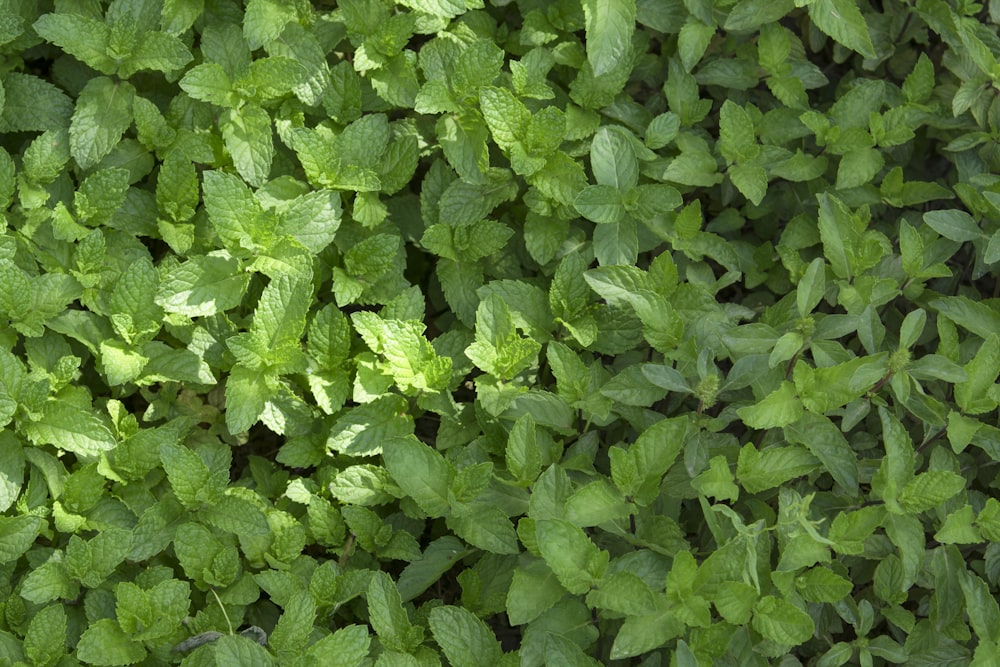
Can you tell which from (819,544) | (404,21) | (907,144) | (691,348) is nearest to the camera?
(819,544)

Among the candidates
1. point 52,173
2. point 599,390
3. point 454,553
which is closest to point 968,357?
point 599,390

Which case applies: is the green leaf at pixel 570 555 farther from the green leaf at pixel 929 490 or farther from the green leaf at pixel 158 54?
the green leaf at pixel 158 54

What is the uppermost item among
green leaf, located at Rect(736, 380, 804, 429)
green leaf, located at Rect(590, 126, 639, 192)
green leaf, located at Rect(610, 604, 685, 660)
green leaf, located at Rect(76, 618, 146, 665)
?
green leaf, located at Rect(590, 126, 639, 192)

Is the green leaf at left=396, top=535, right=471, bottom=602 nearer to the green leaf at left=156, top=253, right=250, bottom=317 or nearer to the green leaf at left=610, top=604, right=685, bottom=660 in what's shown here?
the green leaf at left=610, top=604, right=685, bottom=660

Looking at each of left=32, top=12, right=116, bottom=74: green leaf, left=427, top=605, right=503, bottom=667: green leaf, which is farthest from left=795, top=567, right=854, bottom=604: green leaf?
left=32, top=12, right=116, bottom=74: green leaf

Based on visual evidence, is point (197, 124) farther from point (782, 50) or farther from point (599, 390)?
point (782, 50)

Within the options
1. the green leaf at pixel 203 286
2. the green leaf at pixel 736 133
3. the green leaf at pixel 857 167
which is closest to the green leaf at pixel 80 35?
the green leaf at pixel 203 286
